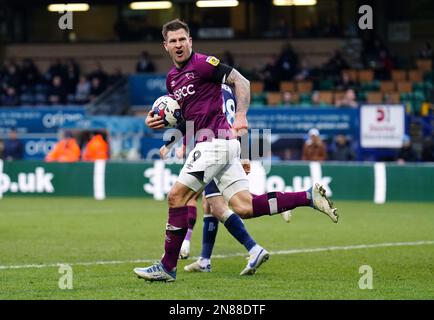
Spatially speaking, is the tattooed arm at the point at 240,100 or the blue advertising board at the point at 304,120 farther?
the blue advertising board at the point at 304,120

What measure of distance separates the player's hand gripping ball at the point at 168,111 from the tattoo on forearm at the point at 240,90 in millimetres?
549

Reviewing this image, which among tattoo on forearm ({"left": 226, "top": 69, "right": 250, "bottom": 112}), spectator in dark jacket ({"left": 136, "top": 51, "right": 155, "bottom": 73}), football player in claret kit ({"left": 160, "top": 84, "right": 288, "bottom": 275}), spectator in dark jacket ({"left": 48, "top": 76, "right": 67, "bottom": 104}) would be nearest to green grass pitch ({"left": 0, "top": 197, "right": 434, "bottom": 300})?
football player in claret kit ({"left": 160, "top": 84, "right": 288, "bottom": 275})

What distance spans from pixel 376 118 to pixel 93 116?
9.45 metres

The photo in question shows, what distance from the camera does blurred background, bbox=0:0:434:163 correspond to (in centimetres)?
2848

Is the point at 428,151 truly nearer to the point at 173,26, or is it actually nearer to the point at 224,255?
the point at 224,255

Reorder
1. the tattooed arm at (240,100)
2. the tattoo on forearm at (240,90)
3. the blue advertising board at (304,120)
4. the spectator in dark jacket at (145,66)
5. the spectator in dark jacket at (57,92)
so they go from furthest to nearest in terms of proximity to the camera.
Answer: the spectator in dark jacket at (145,66), the spectator in dark jacket at (57,92), the blue advertising board at (304,120), the tattoo on forearm at (240,90), the tattooed arm at (240,100)

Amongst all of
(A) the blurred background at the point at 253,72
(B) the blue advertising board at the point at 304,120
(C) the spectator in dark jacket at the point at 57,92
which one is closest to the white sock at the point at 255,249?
(A) the blurred background at the point at 253,72

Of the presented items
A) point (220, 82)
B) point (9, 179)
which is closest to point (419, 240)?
point (220, 82)

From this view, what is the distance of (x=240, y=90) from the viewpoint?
10.2m

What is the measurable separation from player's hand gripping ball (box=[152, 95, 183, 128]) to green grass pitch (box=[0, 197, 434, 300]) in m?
1.51

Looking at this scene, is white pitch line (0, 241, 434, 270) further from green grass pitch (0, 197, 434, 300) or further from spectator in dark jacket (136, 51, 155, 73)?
spectator in dark jacket (136, 51, 155, 73)

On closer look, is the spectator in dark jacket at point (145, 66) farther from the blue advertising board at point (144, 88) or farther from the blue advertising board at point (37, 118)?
the blue advertising board at point (37, 118)

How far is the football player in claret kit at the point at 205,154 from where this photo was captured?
10.1 metres
